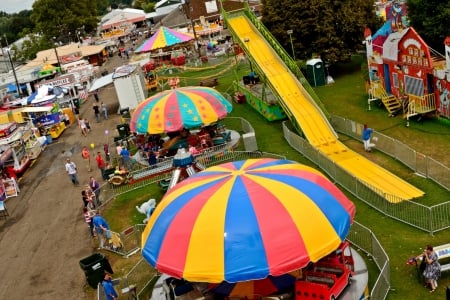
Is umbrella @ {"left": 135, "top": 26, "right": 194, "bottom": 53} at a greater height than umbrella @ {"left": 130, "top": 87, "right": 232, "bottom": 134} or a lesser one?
greater

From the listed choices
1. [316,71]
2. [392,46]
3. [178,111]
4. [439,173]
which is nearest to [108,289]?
[439,173]

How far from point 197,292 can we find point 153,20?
106987mm

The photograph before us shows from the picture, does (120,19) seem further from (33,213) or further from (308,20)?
(33,213)

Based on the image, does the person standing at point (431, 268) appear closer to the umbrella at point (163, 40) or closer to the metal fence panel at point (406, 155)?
the metal fence panel at point (406, 155)

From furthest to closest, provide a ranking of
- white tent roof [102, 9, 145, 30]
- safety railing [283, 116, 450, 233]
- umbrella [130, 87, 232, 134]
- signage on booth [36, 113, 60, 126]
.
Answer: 1. white tent roof [102, 9, 145, 30]
2. signage on booth [36, 113, 60, 126]
3. umbrella [130, 87, 232, 134]
4. safety railing [283, 116, 450, 233]

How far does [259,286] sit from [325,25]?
97.1 ft

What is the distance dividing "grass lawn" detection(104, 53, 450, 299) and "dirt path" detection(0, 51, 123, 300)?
1748 millimetres

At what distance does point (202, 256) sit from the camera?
12.1 meters

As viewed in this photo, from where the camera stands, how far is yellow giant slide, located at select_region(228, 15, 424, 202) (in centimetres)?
1959

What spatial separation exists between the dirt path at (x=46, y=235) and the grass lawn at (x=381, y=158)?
1.75 m

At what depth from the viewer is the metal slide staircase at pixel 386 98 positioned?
2914 centimetres

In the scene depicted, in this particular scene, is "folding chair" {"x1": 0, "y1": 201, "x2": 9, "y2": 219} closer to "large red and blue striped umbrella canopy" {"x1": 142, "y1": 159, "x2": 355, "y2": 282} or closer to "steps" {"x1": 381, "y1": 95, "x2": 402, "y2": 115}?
"large red and blue striped umbrella canopy" {"x1": 142, "y1": 159, "x2": 355, "y2": 282}

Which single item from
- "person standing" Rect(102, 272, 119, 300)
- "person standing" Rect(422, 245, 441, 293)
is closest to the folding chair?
"person standing" Rect(102, 272, 119, 300)

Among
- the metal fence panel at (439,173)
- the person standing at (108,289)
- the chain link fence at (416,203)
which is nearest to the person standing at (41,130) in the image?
the chain link fence at (416,203)
